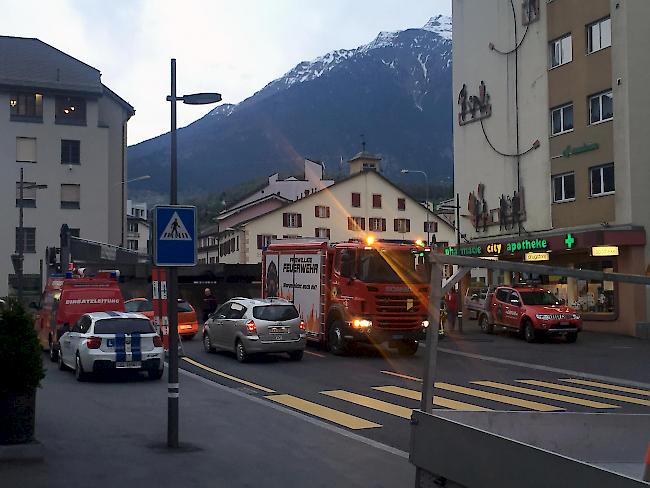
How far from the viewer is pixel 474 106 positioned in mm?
44062

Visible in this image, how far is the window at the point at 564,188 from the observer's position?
120 feet

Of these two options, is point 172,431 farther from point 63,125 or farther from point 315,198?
point 315,198

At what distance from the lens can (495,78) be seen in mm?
42344

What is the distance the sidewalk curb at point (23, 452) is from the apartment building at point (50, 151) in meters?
54.4

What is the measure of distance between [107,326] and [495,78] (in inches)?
1135

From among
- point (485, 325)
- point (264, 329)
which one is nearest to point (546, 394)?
point (264, 329)

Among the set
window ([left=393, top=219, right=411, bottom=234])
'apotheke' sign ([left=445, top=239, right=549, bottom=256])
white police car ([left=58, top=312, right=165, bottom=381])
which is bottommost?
white police car ([left=58, top=312, right=165, bottom=381])

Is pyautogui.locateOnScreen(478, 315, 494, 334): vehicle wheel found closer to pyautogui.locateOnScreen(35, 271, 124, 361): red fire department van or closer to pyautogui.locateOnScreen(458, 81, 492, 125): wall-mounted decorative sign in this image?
pyautogui.locateOnScreen(458, 81, 492, 125): wall-mounted decorative sign

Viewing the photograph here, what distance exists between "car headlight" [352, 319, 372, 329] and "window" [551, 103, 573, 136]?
17.2 meters

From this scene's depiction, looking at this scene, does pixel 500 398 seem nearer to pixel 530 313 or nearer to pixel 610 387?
pixel 610 387

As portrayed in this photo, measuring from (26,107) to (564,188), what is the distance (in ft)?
147

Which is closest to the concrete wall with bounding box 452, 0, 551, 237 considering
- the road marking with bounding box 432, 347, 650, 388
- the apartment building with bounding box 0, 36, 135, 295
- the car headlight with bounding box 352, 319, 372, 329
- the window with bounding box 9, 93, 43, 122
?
the road marking with bounding box 432, 347, 650, 388

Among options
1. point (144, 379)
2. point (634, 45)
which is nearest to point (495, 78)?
point (634, 45)

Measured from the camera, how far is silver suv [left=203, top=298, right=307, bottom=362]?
899 inches
